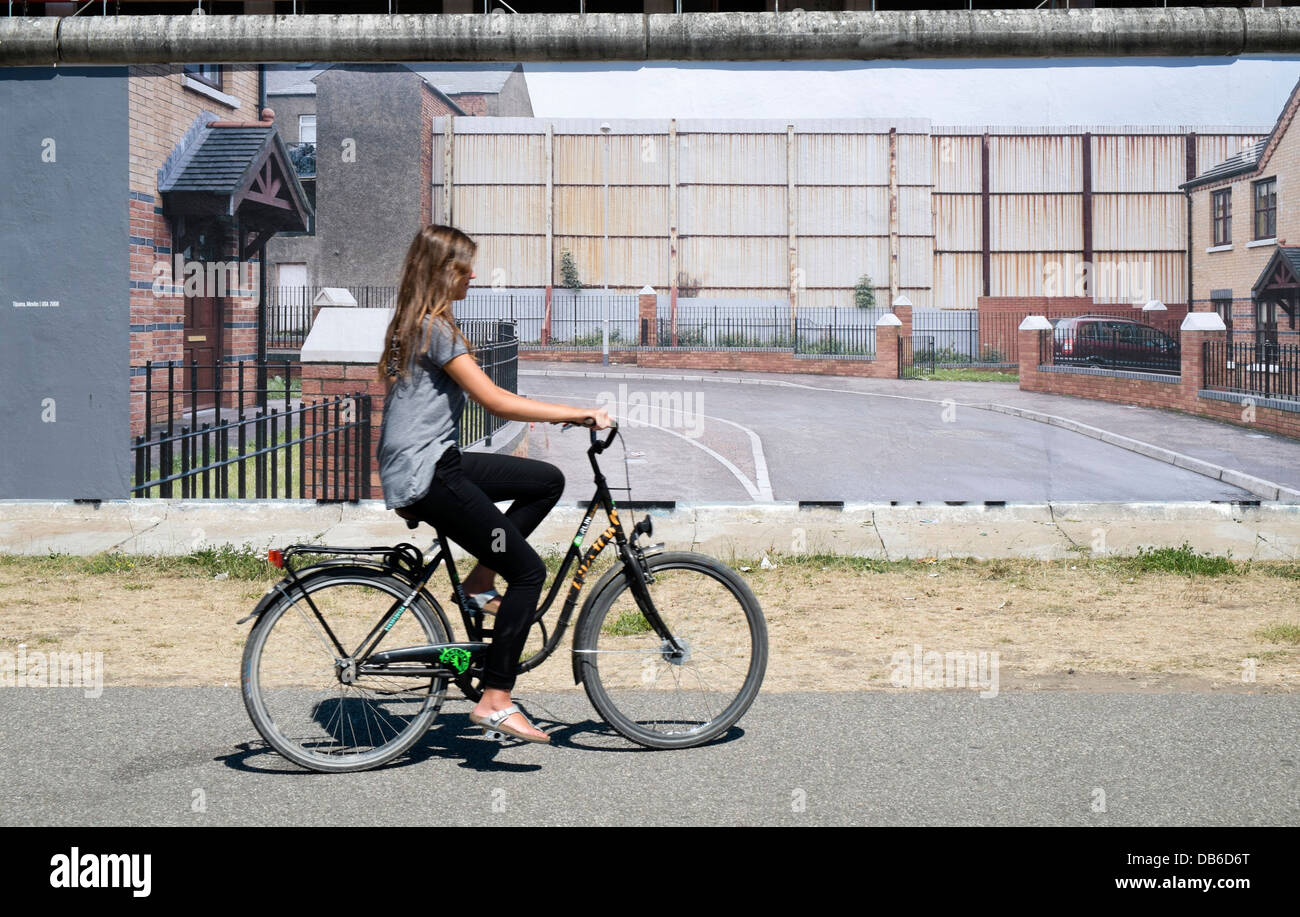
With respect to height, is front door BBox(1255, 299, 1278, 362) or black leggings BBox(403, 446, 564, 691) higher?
front door BBox(1255, 299, 1278, 362)

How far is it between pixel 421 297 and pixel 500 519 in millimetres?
906

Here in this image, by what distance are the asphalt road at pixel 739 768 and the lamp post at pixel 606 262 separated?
5694 mm

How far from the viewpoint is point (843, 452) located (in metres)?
11.4

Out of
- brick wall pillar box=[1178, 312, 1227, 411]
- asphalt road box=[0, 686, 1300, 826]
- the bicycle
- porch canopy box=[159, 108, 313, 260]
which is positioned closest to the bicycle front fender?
the bicycle

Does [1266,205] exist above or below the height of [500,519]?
above

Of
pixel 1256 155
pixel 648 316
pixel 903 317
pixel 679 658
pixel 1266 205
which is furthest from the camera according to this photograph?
pixel 648 316

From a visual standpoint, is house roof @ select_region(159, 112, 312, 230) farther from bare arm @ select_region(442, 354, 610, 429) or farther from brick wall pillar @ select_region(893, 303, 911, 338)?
bare arm @ select_region(442, 354, 610, 429)

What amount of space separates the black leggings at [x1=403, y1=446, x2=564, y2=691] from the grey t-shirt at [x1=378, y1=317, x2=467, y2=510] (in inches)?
2.4

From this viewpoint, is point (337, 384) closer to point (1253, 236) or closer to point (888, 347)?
point (888, 347)

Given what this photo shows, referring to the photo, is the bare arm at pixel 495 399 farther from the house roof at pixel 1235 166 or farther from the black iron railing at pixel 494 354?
the house roof at pixel 1235 166

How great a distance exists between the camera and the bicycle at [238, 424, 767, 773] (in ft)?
17.1

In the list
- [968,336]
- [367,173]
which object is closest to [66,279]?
[367,173]

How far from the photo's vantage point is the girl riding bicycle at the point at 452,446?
5164mm

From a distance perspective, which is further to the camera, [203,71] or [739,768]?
[203,71]
